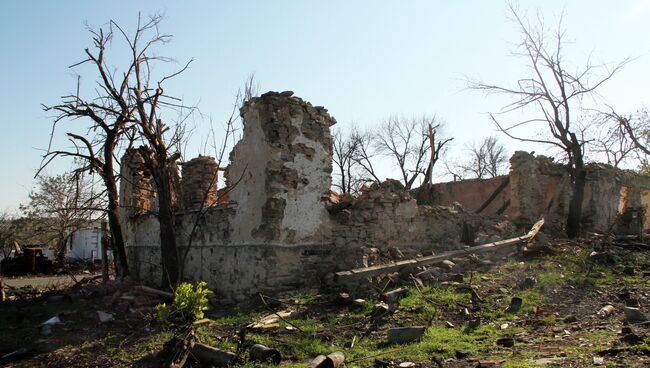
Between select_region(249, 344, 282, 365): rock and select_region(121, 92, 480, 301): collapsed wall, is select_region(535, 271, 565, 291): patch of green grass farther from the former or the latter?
select_region(249, 344, 282, 365): rock

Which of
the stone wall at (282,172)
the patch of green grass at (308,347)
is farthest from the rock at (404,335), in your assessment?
the stone wall at (282,172)

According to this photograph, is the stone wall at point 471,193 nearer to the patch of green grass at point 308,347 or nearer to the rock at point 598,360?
the patch of green grass at point 308,347

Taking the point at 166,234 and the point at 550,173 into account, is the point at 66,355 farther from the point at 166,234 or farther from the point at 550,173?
the point at 550,173

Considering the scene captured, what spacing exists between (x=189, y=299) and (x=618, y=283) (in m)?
6.89

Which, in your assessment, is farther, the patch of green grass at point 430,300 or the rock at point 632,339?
the patch of green grass at point 430,300

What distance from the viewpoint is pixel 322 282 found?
Result: 29.2ft

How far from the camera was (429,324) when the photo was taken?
6.44 meters

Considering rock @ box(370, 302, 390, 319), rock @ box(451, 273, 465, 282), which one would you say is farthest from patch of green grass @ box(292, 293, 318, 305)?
rock @ box(451, 273, 465, 282)

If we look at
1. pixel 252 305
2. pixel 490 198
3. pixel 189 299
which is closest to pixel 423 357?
pixel 189 299

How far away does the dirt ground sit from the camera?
5133 mm

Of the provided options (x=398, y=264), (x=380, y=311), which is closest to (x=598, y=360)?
(x=380, y=311)

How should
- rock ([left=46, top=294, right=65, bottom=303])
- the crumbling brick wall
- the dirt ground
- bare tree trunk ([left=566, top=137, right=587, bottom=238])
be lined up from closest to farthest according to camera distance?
the dirt ground < rock ([left=46, top=294, right=65, bottom=303]) < the crumbling brick wall < bare tree trunk ([left=566, top=137, right=587, bottom=238])

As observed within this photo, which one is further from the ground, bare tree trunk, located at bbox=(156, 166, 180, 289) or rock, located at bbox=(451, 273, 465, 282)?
bare tree trunk, located at bbox=(156, 166, 180, 289)

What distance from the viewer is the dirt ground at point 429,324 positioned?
5.13 meters
